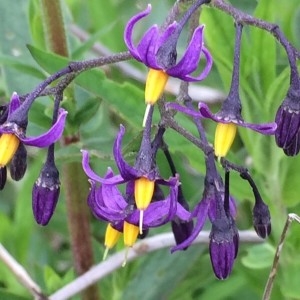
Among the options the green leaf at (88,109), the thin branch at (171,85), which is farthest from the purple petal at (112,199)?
the thin branch at (171,85)

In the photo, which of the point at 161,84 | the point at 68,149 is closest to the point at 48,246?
the point at 68,149

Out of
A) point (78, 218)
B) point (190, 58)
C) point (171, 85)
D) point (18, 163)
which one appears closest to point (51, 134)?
point (18, 163)

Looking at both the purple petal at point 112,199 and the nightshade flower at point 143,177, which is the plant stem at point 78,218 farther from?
the nightshade flower at point 143,177

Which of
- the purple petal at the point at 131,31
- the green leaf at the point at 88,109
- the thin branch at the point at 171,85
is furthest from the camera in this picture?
the thin branch at the point at 171,85

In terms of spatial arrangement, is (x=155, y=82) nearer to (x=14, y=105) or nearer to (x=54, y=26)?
(x=14, y=105)

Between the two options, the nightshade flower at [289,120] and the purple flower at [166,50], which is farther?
the nightshade flower at [289,120]

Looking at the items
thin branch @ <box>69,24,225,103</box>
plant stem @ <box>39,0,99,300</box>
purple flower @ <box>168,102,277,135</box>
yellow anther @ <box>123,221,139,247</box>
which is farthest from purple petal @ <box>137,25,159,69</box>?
thin branch @ <box>69,24,225,103</box>
